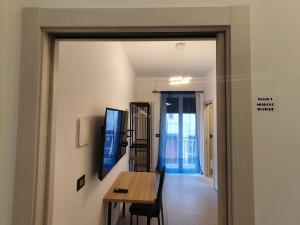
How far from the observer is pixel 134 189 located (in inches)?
107

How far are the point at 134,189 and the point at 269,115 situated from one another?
2.24 metres

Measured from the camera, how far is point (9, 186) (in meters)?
0.88

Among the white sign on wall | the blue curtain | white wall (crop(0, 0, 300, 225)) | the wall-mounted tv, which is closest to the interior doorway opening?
the blue curtain

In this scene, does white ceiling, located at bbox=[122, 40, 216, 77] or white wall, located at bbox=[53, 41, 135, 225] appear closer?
white wall, located at bbox=[53, 41, 135, 225]

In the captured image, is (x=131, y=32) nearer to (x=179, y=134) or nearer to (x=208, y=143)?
(x=208, y=143)

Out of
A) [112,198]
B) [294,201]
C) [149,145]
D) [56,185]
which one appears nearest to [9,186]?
[56,185]

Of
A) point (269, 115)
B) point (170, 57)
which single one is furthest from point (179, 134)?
point (269, 115)

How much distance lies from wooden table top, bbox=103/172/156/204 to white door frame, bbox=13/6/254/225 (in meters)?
1.57

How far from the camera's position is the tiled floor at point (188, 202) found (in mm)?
3326

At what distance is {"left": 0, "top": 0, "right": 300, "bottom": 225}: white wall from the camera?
2.78 ft

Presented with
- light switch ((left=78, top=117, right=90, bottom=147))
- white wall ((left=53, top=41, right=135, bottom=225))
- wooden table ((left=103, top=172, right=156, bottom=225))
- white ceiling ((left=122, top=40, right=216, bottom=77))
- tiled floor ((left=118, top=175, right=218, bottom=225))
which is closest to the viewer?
white wall ((left=53, top=41, right=135, bottom=225))

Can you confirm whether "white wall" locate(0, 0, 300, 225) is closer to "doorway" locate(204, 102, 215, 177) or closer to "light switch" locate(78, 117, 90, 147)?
"light switch" locate(78, 117, 90, 147)

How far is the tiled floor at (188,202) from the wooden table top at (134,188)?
715 millimetres

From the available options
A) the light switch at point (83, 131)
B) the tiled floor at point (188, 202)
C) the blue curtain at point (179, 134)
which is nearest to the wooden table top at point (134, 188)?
the tiled floor at point (188, 202)
